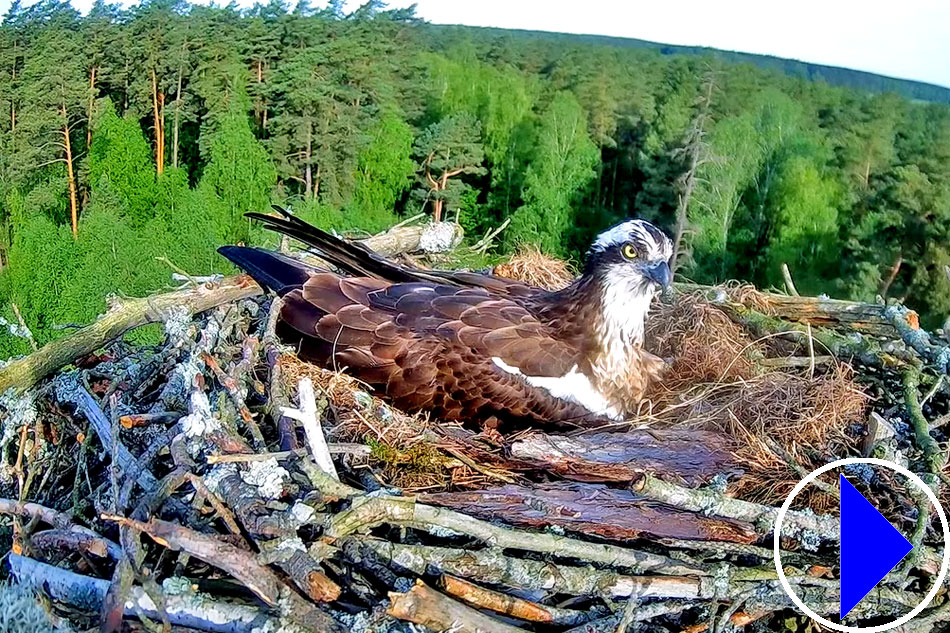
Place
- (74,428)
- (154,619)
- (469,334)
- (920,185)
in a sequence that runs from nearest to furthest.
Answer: (154,619) < (74,428) < (469,334) < (920,185)

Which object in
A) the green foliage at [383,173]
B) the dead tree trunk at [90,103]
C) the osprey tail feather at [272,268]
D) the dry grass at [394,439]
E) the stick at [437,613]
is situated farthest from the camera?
the green foliage at [383,173]

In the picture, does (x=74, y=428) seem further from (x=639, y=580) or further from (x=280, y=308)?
(x=639, y=580)

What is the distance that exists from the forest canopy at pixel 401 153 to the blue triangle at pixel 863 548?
15.9 feet

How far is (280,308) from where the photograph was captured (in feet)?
12.5

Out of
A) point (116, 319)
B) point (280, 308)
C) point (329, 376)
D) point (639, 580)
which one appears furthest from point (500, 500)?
point (116, 319)

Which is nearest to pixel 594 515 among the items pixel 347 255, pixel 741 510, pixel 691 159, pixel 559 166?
pixel 741 510

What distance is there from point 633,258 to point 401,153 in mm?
7438

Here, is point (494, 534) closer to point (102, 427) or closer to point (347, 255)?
point (102, 427)

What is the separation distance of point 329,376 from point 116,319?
4.38 ft

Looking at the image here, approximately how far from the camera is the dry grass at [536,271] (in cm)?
545

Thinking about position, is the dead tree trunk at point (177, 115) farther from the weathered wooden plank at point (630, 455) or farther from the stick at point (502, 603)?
the stick at point (502, 603)

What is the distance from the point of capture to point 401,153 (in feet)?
35.1

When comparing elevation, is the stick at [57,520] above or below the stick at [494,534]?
below

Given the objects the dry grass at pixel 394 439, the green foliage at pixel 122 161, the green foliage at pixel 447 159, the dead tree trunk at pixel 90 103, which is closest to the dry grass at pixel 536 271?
the dry grass at pixel 394 439
